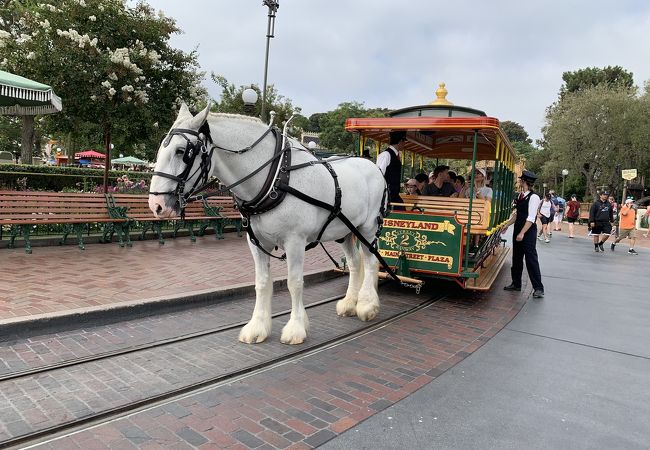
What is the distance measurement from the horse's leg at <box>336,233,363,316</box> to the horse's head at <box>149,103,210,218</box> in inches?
95.9

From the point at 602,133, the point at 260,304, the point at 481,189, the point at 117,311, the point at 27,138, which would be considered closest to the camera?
the point at 260,304

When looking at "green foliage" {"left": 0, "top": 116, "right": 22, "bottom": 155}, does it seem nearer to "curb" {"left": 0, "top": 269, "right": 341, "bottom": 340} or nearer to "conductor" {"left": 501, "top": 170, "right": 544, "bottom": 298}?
"curb" {"left": 0, "top": 269, "right": 341, "bottom": 340}

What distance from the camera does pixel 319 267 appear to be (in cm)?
795

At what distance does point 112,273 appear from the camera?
6598mm

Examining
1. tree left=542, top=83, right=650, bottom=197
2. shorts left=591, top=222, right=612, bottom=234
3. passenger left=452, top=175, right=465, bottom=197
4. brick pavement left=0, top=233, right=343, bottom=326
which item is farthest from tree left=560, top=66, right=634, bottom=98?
brick pavement left=0, top=233, right=343, bottom=326

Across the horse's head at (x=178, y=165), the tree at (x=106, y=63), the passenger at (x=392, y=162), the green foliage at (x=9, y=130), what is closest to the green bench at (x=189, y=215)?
the tree at (x=106, y=63)

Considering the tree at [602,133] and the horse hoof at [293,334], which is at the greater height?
the tree at [602,133]

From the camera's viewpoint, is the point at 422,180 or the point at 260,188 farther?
the point at 422,180

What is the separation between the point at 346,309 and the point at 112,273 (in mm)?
3627

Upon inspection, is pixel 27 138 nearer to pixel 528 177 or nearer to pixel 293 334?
pixel 293 334

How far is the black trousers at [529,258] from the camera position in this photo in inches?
286

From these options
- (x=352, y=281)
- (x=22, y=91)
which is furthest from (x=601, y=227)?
(x=22, y=91)

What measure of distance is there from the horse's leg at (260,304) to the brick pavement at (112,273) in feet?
5.16

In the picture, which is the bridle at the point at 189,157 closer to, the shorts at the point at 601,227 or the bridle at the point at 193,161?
the bridle at the point at 193,161
